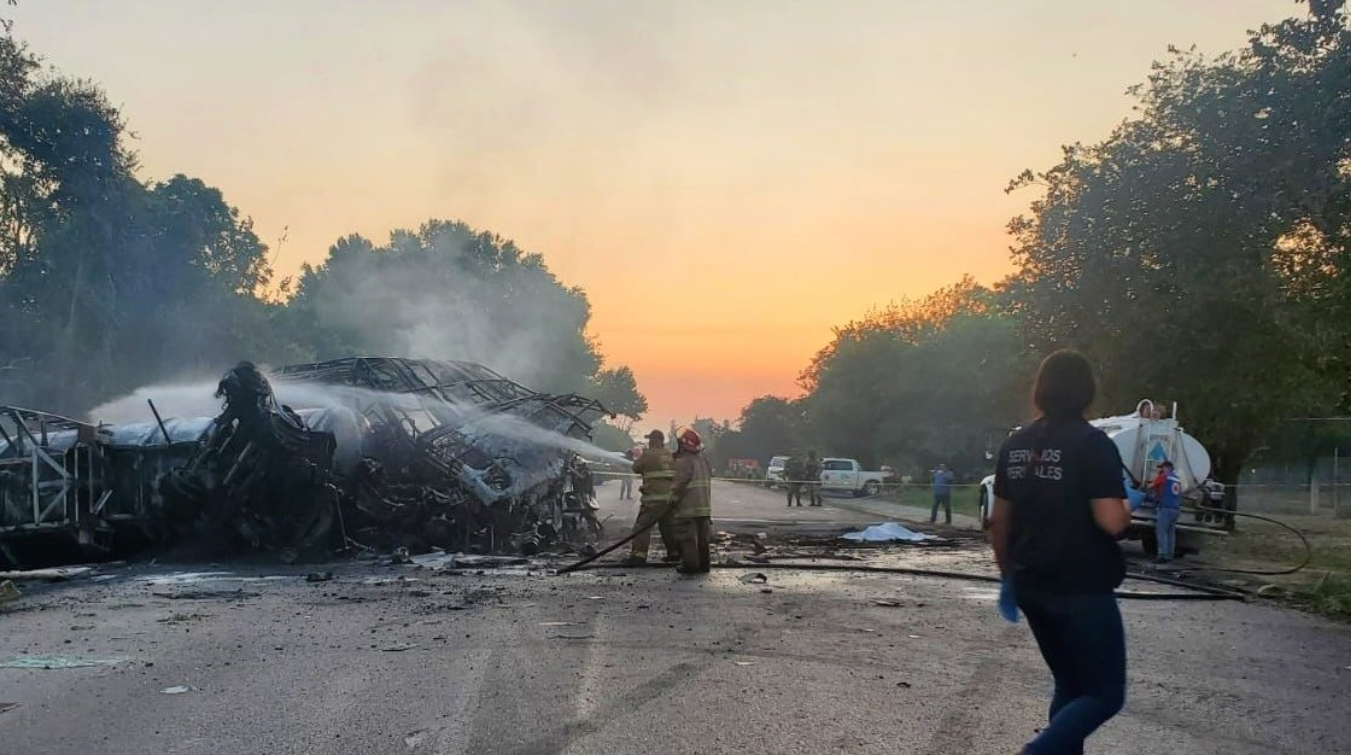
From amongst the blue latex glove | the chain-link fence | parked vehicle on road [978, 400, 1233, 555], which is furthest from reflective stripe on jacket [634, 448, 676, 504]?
the chain-link fence

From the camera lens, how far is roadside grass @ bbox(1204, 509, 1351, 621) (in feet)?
35.2

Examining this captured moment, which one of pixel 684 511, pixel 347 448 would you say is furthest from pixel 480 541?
pixel 684 511

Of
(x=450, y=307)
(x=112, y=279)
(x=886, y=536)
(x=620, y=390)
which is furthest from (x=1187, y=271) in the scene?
(x=620, y=390)

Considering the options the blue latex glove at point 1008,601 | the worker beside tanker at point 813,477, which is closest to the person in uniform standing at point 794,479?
the worker beside tanker at point 813,477

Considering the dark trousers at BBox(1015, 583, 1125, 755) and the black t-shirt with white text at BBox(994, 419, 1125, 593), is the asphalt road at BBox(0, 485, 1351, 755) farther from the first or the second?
the black t-shirt with white text at BBox(994, 419, 1125, 593)

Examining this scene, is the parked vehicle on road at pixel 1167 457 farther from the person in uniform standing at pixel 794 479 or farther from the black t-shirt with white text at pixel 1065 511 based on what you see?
the person in uniform standing at pixel 794 479

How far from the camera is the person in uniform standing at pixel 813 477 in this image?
1326 inches

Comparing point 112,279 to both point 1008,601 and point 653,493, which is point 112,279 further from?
point 1008,601

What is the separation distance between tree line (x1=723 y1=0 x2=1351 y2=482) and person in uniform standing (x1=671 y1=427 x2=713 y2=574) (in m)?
7.81

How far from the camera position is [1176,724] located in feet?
18.4

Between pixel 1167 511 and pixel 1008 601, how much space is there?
12027mm

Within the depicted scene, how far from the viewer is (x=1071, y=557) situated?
3.91 m

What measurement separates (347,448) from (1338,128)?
13664 millimetres

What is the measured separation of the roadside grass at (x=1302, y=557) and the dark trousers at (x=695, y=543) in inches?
253
